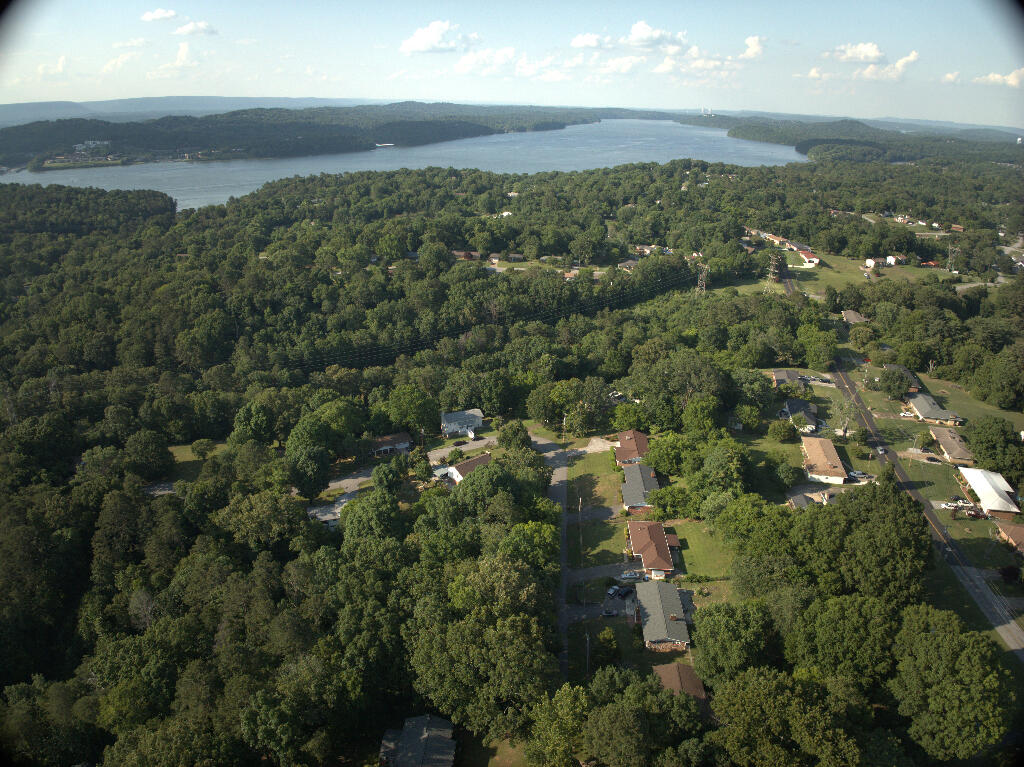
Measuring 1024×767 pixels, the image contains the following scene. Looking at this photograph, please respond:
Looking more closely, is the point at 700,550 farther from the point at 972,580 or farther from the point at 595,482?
the point at 972,580

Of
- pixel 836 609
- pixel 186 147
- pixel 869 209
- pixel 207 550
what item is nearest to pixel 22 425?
pixel 207 550

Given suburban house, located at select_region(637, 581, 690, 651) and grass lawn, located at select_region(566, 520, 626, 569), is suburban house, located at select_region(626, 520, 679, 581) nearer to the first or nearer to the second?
grass lawn, located at select_region(566, 520, 626, 569)

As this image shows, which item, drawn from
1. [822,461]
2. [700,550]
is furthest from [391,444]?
[822,461]

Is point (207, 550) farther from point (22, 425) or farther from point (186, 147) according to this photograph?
point (186, 147)

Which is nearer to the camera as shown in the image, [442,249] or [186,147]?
[442,249]

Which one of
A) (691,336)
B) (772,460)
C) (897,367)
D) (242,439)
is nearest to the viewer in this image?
(772,460)

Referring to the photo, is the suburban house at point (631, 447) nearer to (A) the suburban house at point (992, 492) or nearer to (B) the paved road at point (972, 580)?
(B) the paved road at point (972, 580)

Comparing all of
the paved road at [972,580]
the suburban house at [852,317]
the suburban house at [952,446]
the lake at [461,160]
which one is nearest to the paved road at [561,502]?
the paved road at [972,580]
